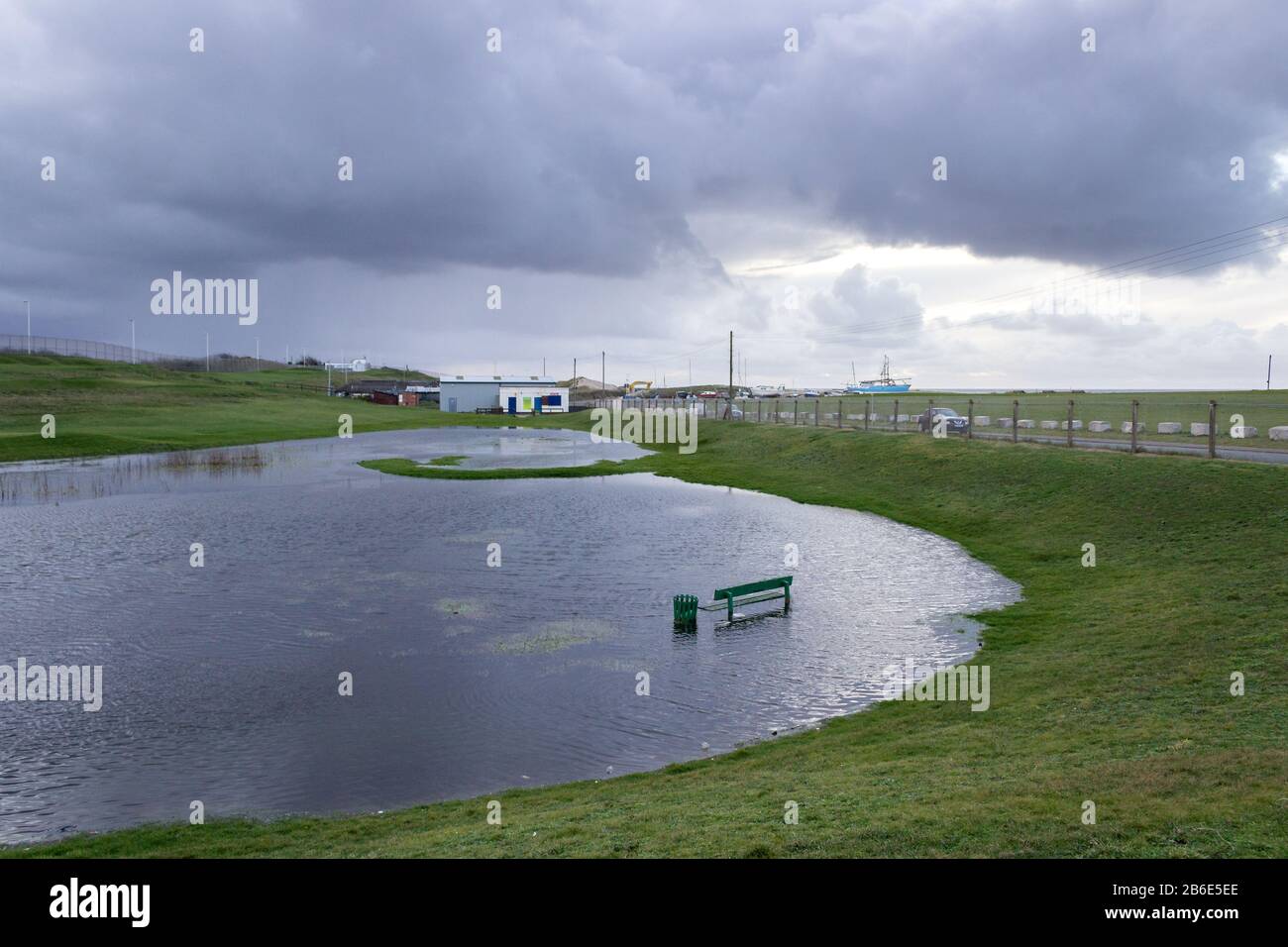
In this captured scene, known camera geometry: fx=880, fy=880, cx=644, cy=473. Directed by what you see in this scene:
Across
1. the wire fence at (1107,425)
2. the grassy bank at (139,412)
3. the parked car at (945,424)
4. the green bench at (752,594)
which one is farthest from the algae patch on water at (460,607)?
the grassy bank at (139,412)

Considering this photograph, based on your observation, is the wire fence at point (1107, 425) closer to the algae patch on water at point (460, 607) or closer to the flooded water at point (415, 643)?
the flooded water at point (415, 643)

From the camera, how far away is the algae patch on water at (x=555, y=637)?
1998 cm

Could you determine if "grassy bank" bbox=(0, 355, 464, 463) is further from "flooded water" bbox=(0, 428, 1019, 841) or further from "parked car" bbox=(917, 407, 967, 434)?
"parked car" bbox=(917, 407, 967, 434)

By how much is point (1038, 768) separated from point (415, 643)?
14.0m

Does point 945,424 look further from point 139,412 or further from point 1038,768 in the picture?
point 139,412

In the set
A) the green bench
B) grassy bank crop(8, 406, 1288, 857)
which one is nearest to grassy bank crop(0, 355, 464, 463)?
the green bench

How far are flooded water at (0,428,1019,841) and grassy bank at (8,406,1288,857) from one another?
1.36 meters

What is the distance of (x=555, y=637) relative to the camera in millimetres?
20906

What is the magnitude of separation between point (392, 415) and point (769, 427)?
299ft

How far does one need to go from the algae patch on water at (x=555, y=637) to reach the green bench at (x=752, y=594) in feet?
9.95

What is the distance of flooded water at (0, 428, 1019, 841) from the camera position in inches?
542

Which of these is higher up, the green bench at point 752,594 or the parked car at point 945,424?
the parked car at point 945,424

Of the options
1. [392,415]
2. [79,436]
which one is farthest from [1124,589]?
[392,415]

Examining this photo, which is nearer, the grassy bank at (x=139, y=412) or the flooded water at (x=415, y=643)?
the flooded water at (x=415, y=643)
